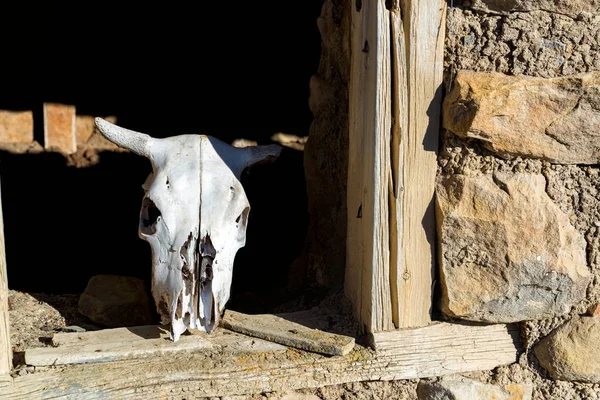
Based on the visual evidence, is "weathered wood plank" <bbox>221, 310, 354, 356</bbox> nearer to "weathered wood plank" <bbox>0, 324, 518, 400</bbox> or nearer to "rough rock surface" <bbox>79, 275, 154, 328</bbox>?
"weathered wood plank" <bbox>0, 324, 518, 400</bbox>

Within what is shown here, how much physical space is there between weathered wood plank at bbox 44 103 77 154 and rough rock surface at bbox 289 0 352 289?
250 centimetres

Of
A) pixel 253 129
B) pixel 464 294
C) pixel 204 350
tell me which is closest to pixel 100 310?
pixel 204 350

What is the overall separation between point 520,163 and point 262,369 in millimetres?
1054

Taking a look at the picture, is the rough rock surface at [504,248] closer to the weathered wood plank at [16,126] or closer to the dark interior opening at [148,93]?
the dark interior opening at [148,93]

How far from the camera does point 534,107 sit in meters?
2.19

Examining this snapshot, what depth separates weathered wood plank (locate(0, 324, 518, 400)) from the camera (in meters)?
2.07

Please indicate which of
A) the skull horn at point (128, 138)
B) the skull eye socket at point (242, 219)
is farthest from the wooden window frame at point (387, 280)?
the skull horn at point (128, 138)

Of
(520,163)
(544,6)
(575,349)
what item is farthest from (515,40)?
(575,349)

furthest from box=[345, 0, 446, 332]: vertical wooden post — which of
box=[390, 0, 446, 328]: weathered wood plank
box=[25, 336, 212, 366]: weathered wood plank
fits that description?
box=[25, 336, 212, 366]: weathered wood plank

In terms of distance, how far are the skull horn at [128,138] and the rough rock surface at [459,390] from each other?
1.26 meters

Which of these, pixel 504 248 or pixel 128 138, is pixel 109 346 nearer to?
pixel 128 138

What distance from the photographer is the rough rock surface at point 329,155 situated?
8.99 feet

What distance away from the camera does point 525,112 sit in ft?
7.16

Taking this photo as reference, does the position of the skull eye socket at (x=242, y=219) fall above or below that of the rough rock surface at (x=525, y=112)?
below
